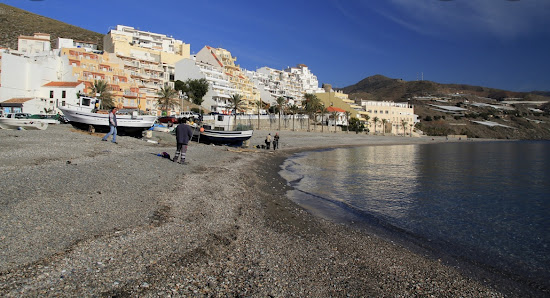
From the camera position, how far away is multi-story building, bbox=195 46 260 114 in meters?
92.4

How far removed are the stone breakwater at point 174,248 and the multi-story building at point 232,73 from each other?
3171 inches

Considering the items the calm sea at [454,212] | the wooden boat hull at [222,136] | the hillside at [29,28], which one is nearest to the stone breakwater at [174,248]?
the calm sea at [454,212]

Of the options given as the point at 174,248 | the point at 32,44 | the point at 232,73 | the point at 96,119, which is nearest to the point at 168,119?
the point at 96,119

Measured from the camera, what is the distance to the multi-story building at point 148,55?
70000 millimetres

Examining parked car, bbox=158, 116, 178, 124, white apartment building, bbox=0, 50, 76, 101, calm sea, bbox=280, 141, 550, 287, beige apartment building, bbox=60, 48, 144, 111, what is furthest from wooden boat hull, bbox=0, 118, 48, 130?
beige apartment building, bbox=60, 48, 144, 111

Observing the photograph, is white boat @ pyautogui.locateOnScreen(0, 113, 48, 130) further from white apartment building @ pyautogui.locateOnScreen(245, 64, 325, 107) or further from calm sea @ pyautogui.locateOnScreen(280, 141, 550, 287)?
white apartment building @ pyautogui.locateOnScreen(245, 64, 325, 107)

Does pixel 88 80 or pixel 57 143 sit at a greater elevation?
pixel 88 80

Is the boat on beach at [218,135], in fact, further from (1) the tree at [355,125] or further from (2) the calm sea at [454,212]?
(1) the tree at [355,125]

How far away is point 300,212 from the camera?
34.7 ft

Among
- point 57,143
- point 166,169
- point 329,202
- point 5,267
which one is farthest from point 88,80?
point 5,267

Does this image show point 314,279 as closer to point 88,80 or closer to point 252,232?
point 252,232

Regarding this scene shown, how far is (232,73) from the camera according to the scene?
323ft

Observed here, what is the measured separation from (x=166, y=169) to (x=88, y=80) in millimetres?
54115

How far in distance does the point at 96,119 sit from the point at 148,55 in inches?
2458
